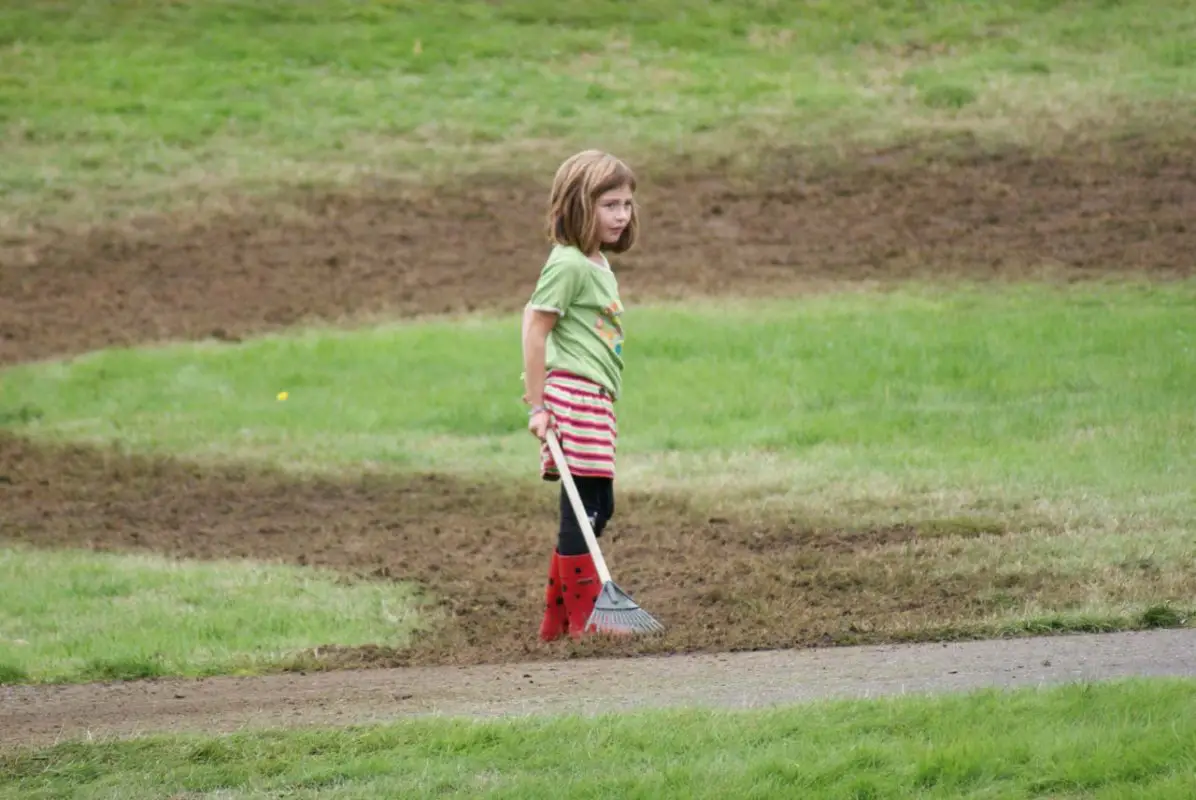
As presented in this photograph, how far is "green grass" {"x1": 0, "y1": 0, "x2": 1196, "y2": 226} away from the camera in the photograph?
2222 cm

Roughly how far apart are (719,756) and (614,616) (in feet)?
6.57

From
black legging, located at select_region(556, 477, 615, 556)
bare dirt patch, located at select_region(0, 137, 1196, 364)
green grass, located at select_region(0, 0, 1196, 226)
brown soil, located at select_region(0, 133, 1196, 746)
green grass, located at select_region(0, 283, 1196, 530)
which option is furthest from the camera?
green grass, located at select_region(0, 0, 1196, 226)

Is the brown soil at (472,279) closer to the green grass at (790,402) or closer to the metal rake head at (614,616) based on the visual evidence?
the green grass at (790,402)

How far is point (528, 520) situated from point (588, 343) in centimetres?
399

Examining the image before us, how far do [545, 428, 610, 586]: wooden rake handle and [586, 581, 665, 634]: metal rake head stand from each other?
0.07m

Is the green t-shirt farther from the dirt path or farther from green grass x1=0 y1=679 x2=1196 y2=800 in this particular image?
green grass x1=0 y1=679 x2=1196 y2=800

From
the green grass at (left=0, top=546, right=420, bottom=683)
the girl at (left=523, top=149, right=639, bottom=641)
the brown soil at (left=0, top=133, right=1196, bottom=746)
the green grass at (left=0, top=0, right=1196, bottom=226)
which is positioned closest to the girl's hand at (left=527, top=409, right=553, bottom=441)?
the girl at (left=523, top=149, right=639, bottom=641)

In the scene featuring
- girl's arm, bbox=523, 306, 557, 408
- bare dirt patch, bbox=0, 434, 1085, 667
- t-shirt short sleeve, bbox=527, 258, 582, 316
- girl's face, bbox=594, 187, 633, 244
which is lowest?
bare dirt patch, bbox=0, 434, 1085, 667

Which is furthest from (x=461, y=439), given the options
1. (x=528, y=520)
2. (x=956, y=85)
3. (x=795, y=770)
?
(x=956, y=85)

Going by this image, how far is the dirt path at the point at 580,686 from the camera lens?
6.07 metres

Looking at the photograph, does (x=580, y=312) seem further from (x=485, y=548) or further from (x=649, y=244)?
(x=649, y=244)

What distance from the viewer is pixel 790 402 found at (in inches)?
552

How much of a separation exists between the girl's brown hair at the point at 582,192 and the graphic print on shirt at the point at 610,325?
0.80 feet

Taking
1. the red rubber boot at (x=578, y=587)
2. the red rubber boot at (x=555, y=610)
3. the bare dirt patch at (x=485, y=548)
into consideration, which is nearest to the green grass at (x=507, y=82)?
the bare dirt patch at (x=485, y=548)
